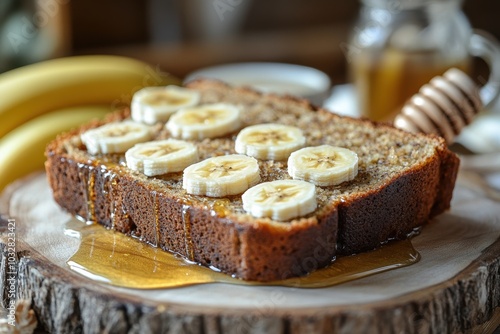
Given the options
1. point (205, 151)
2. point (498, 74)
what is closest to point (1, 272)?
point (205, 151)

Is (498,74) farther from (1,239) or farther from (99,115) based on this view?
(1,239)

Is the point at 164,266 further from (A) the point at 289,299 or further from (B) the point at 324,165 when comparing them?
(B) the point at 324,165

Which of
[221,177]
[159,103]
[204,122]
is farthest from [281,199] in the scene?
[159,103]

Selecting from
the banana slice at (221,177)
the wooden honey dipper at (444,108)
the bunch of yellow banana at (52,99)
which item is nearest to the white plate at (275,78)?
the bunch of yellow banana at (52,99)

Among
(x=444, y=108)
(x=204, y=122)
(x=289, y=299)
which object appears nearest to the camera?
(x=289, y=299)

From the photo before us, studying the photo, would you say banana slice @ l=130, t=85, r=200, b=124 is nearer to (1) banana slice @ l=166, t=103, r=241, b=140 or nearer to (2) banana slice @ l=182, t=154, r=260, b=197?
(1) banana slice @ l=166, t=103, r=241, b=140
